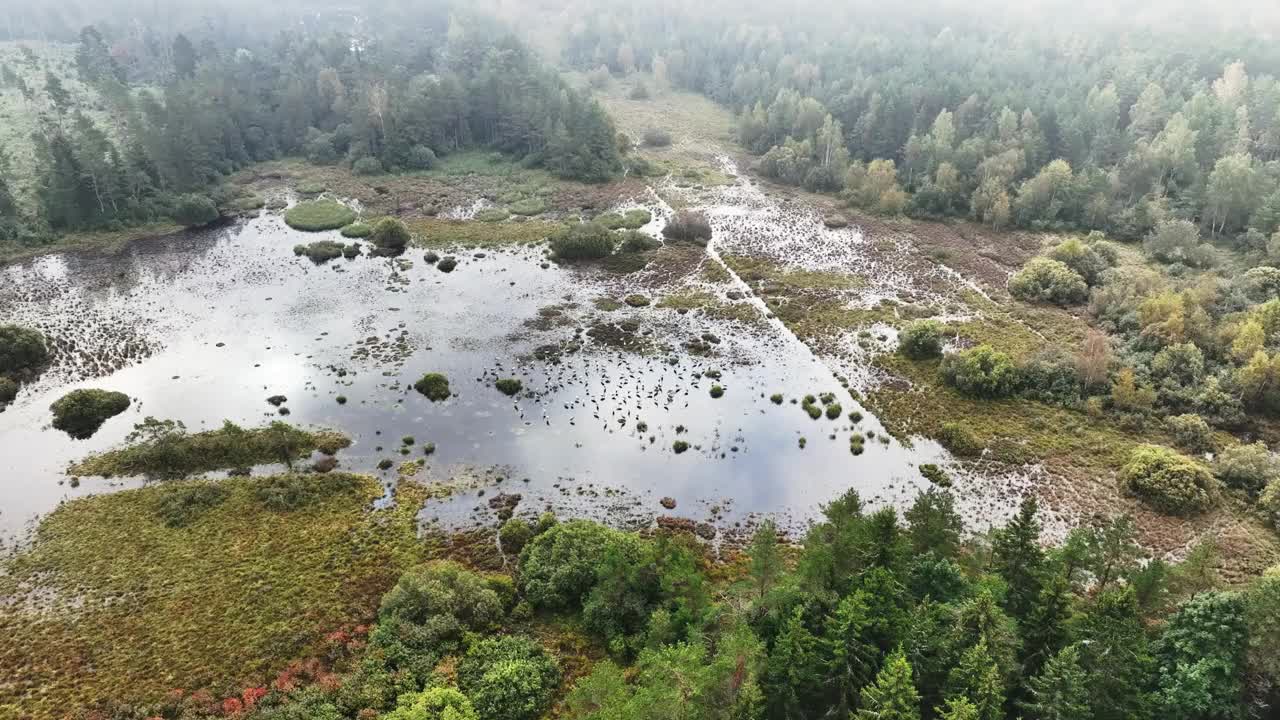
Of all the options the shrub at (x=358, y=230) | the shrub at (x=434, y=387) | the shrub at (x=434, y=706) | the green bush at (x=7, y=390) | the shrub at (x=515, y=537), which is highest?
the shrub at (x=434, y=706)

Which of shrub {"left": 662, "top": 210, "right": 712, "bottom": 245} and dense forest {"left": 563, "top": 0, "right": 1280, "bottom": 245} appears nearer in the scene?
shrub {"left": 662, "top": 210, "right": 712, "bottom": 245}

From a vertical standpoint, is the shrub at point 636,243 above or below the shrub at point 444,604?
below

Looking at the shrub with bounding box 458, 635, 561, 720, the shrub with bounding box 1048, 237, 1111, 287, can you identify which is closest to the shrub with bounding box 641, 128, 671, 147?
the shrub with bounding box 1048, 237, 1111, 287

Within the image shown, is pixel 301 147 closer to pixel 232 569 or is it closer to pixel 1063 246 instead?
pixel 232 569

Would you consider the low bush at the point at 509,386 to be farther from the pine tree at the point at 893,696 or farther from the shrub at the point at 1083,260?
the shrub at the point at 1083,260

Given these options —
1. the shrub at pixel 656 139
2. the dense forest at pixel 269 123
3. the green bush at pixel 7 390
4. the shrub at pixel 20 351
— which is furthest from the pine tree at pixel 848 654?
the shrub at pixel 656 139

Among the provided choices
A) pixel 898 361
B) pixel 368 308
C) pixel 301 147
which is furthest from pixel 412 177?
pixel 898 361

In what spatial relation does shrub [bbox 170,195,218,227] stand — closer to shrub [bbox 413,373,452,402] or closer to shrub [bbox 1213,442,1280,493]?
shrub [bbox 413,373,452,402]

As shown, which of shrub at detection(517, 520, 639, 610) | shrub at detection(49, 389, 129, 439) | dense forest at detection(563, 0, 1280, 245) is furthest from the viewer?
dense forest at detection(563, 0, 1280, 245)
